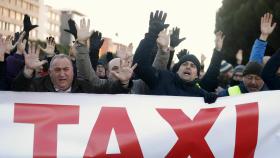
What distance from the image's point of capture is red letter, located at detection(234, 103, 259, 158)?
172 inches

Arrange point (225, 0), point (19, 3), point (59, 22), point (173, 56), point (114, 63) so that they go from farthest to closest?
point (59, 22) < point (19, 3) < point (225, 0) < point (173, 56) < point (114, 63)

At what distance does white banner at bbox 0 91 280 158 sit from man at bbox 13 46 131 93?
61 millimetres

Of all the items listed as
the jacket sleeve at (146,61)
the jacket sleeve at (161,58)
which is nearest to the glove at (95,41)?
the jacket sleeve at (161,58)

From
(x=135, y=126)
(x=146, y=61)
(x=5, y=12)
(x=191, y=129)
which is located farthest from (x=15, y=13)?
(x=191, y=129)

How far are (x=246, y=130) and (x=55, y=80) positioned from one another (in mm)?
1609

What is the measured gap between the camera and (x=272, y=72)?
15.8ft

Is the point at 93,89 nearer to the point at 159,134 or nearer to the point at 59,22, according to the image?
the point at 159,134

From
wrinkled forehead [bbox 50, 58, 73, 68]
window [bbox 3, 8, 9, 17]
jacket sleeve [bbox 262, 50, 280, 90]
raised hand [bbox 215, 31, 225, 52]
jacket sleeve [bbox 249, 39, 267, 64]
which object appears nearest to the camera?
wrinkled forehead [bbox 50, 58, 73, 68]

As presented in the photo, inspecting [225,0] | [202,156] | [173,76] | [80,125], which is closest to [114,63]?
[173,76]

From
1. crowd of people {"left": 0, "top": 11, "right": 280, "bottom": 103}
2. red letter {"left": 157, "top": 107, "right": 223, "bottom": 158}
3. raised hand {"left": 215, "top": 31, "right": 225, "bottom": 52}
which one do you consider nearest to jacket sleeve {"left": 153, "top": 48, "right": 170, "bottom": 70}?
crowd of people {"left": 0, "top": 11, "right": 280, "bottom": 103}

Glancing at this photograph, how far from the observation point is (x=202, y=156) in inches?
170

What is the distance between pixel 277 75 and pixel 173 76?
1.01m

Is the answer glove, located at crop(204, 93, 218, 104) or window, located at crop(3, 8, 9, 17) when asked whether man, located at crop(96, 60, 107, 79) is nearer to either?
glove, located at crop(204, 93, 218, 104)

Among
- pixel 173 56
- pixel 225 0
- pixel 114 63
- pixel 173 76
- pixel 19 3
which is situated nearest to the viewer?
pixel 173 76
